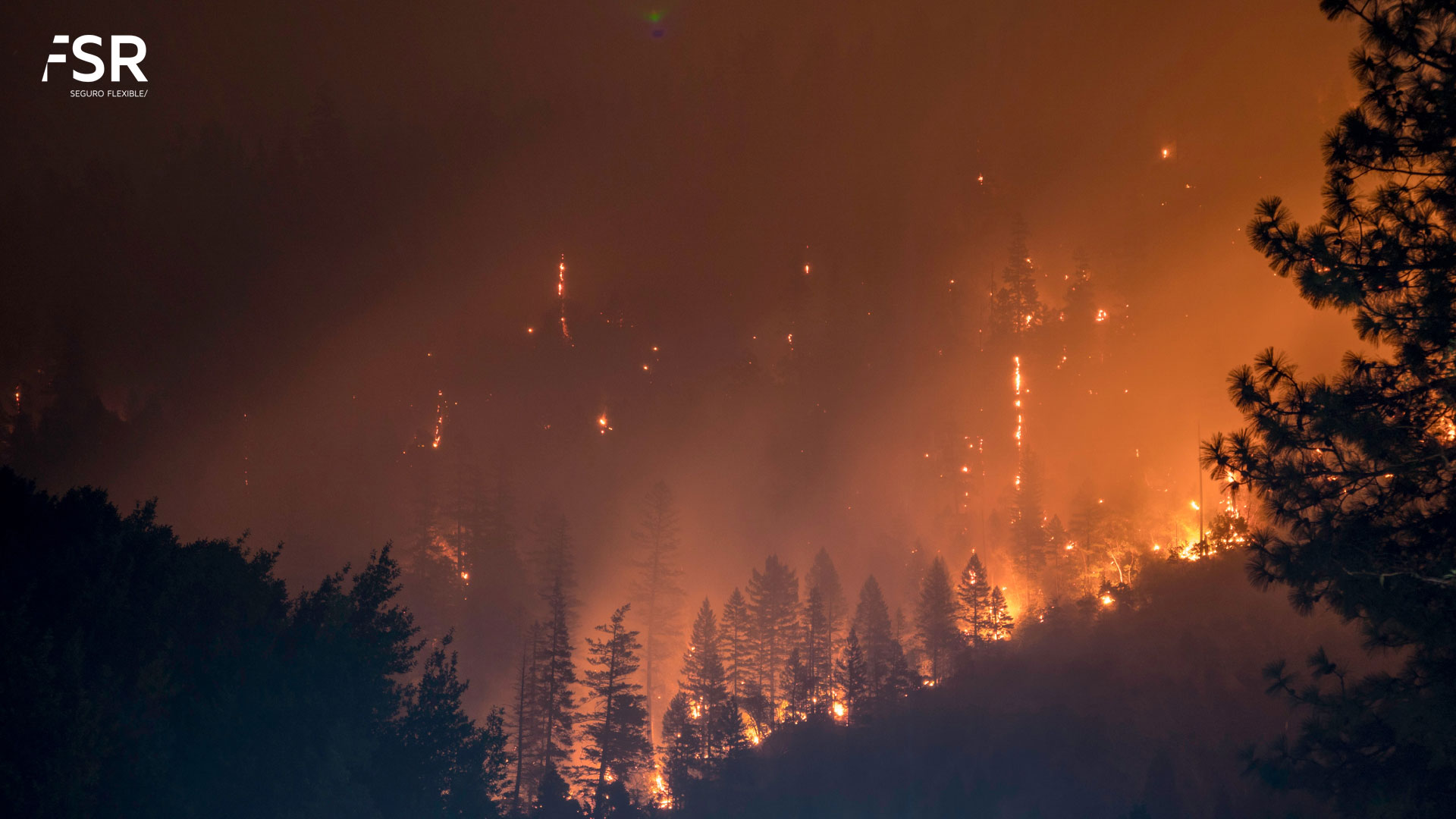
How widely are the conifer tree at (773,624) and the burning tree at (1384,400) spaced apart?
41521mm

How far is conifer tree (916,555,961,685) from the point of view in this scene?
42.5m

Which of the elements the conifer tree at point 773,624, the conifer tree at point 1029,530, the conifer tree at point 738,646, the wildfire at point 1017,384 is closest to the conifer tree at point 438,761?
the conifer tree at point 738,646

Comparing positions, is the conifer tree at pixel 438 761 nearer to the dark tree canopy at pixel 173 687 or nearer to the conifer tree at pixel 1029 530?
the dark tree canopy at pixel 173 687

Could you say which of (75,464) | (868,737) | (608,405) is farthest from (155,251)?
(868,737)

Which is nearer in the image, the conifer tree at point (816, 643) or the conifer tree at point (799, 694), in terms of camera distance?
the conifer tree at point (799, 694)

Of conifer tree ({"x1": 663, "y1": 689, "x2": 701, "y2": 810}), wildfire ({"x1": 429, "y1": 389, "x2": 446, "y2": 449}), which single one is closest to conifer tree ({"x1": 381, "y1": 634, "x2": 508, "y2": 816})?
conifer tree ({"x1": 663, "y1": 689, "x2": 701, "y2": 810})

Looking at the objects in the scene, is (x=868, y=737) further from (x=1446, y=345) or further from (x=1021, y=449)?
(x=1021, y=449)

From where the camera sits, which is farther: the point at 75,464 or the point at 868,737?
the point at 75,464

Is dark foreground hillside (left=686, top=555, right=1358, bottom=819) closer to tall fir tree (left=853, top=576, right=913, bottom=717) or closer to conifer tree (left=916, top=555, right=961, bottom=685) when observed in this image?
tall fir tree (left=853, top=576, right=913, bottom=717)

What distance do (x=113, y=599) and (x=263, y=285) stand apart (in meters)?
173

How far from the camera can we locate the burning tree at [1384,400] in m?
8.11

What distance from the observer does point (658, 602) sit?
215 ft

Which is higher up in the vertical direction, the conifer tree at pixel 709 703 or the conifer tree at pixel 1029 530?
the conifer tree at pixel 1029 530

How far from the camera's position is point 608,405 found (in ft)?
447
